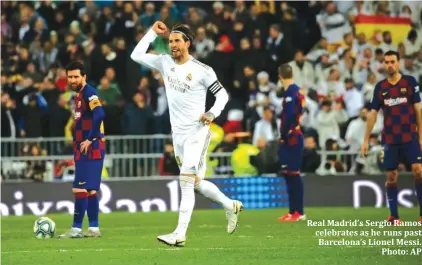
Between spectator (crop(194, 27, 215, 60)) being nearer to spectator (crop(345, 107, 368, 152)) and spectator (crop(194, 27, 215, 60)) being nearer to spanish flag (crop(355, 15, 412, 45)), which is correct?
spanish flag (crop(355, 15, 412, 45))

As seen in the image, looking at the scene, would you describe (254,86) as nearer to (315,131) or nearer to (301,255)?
(315,131)

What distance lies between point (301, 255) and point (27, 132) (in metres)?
13.9

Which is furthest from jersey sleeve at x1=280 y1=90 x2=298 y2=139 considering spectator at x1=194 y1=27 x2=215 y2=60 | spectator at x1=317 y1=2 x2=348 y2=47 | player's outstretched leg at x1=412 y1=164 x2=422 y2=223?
spectator at x1=317 y1=2 x2=348 y2=47

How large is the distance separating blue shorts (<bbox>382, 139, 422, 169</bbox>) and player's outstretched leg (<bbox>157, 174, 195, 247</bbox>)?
14.9 ft

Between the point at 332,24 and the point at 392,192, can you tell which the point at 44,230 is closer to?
the point at 392,192

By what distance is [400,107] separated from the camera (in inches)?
667

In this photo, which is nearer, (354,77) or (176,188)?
(176,188)

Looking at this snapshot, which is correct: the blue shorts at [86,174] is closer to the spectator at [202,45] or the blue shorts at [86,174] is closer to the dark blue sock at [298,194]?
the dark blue sock at [298,194]

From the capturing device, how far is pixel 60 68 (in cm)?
2695

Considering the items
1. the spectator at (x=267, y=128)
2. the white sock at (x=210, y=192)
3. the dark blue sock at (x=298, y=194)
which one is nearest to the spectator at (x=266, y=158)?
the spectator at (x=267, y=128)

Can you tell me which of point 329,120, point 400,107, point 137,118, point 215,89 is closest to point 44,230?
point 215,89

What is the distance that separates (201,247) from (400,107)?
494cm

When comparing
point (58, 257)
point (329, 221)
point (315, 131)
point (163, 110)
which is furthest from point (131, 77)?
point (58, 257)

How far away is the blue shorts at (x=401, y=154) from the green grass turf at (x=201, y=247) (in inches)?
52.8
